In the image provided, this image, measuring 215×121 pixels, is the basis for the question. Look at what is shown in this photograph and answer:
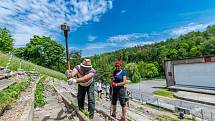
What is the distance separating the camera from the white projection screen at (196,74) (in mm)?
36969

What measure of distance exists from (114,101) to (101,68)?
7551 centimetres

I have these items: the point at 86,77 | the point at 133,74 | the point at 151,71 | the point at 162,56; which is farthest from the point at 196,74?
the point at 162,56

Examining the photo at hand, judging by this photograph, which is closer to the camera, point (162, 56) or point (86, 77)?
point (86, 77)

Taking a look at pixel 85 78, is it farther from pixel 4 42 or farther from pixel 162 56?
pixel 162 56

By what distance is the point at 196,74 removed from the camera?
131 feet

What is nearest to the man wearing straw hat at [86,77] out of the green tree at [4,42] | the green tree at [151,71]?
the green tree at [4,42]

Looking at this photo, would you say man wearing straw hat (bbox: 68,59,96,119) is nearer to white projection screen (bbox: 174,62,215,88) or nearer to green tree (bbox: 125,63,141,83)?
white projection screen (bbox: 174,62,215,88)

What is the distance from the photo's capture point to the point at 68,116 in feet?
18.4

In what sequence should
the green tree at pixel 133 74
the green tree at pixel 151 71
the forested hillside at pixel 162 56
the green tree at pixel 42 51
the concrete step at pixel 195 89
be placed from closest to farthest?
1. the concrete step at pixel 195 89
2. the green tree at pixel 42 51
3. the green tree at pixel 133 74
4. the forested hillside at pixel 162 56
5. the green tree at pixel 151 71

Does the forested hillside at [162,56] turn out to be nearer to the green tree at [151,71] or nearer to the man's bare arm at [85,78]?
the green tree at [151,71]

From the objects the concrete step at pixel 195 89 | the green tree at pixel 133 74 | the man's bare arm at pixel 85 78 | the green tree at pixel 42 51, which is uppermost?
the green tree at pixel 42 51

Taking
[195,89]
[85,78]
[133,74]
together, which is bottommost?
[195,89]

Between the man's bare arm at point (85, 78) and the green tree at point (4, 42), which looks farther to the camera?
the green tree at point (4, 42)

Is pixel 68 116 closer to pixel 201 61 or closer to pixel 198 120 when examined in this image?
pixel 198 120
